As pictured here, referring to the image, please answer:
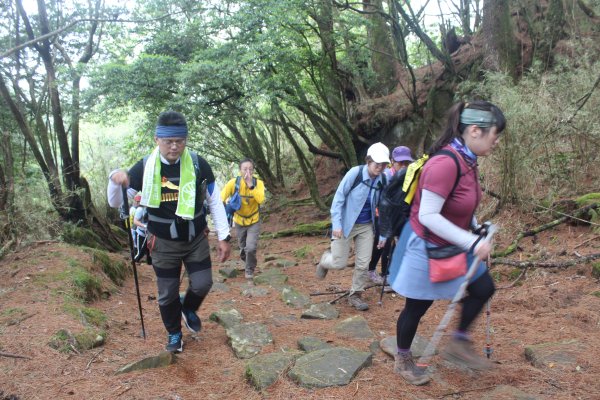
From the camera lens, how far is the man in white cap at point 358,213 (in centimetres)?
583

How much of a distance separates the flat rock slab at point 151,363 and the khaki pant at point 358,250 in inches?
105

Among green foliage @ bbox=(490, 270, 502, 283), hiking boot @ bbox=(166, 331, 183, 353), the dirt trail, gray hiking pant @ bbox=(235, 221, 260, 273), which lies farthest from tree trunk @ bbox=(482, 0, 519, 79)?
hiking boot @ bbox=(166, 331, 183, 353)

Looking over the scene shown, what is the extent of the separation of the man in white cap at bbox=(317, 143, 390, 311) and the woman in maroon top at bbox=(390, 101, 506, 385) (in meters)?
2.41

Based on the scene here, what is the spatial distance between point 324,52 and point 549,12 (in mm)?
5650

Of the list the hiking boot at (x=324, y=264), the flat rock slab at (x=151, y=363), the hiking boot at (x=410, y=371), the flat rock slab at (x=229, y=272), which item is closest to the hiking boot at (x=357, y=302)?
the hiking boot at (x=324, y=264)

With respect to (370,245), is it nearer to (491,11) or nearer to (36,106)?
(491,11)

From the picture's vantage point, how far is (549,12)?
11.2 metres

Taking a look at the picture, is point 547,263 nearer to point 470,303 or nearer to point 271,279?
point 470,303

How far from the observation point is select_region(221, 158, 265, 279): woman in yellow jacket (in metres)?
8.20

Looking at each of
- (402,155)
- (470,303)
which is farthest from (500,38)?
(470,303)

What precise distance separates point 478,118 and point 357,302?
3716mm

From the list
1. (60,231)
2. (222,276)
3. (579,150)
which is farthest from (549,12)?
(60,231)

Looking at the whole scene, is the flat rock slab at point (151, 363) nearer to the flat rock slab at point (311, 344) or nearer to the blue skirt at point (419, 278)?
the flat rock slab at point (311, 344)

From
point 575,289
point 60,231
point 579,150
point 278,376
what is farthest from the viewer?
point 60,231
